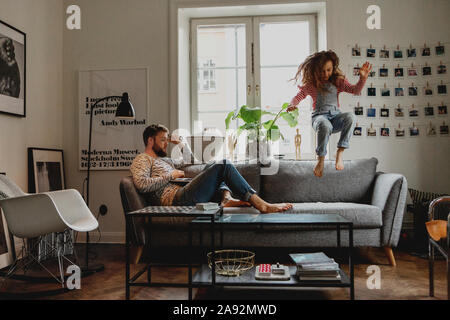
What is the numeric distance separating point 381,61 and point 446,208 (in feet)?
5.06

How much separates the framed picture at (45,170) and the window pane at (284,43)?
7.70ft

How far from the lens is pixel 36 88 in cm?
348

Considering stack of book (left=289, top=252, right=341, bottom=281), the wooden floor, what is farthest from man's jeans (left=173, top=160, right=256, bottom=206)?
stack of book (left=289, top=252, right=341, bottom=281)

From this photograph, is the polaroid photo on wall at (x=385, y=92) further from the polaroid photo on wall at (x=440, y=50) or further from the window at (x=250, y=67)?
the window at (x=250, y=67)

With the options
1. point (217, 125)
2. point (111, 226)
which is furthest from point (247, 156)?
point (111, 226)

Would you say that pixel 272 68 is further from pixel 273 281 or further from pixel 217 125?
pixel 273 281

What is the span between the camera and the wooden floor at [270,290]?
6.75 feet

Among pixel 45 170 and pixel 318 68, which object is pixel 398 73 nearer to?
pixel 318 68

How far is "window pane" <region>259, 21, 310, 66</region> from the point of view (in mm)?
4020

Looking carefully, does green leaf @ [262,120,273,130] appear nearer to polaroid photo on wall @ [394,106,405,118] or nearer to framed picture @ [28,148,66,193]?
polaroid photo on wall @ [394,106,405,118]

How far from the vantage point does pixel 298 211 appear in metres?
2.71

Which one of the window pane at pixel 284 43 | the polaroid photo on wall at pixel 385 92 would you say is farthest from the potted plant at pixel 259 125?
the polaroid photo on wall at pixel 385 92

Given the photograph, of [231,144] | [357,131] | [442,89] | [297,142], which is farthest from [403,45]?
[231,144]

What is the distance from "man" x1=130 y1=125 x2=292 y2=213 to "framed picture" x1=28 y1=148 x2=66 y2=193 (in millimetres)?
1125
